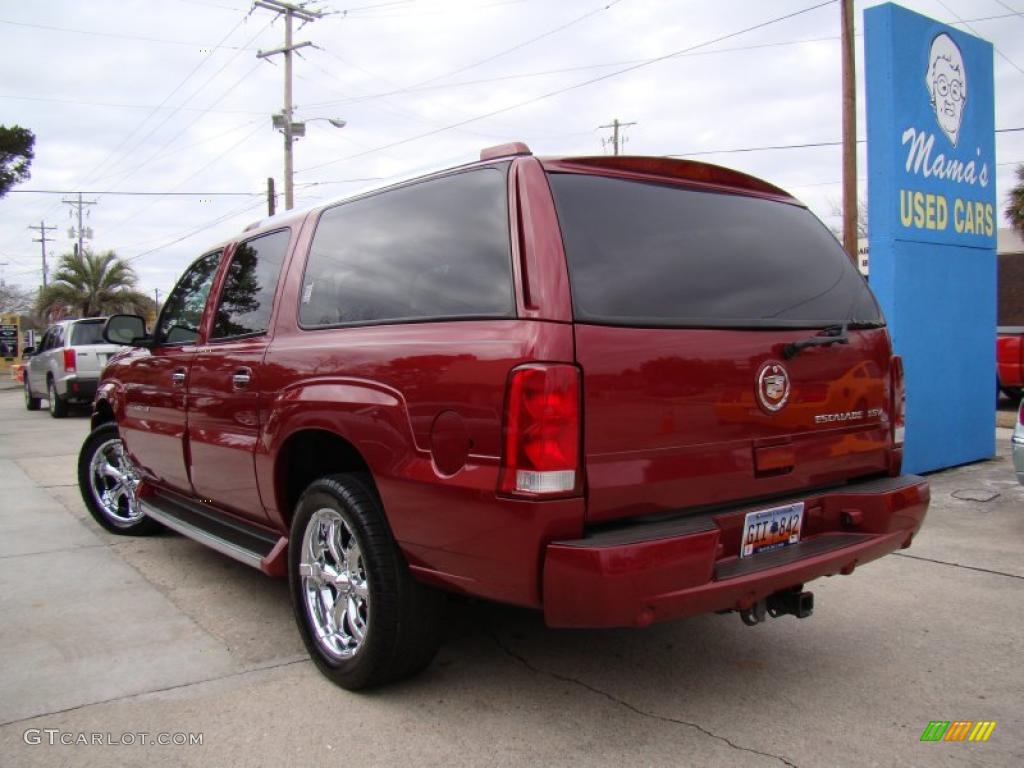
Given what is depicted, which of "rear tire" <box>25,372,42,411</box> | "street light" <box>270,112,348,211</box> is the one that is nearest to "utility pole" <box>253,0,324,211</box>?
"street light" <box>270,112,348,211</box>

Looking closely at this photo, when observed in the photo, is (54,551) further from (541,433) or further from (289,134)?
(289,134)

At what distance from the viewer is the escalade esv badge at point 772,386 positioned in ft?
9.32

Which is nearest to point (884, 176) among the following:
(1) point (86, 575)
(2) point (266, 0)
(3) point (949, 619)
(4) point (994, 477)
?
(4) point (994, 477)

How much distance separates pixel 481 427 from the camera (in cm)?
250

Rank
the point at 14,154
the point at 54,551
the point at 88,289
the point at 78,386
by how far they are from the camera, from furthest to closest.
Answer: the point at 88,289 < the point at 14,154 < the point at 78,386 < the point at 54,551

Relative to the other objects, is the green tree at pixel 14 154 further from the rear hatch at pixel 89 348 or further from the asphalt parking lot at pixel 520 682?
the asphalt parking lot at pixel 520 682

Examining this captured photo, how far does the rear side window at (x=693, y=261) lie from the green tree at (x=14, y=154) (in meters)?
24.8

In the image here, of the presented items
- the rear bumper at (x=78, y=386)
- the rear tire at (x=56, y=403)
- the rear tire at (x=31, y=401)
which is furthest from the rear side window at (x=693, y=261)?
the rear tire at (x=31, y=401)

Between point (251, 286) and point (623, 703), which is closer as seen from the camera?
point (623, 703)

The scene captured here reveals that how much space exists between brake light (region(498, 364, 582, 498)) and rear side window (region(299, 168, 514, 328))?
26 centimetres

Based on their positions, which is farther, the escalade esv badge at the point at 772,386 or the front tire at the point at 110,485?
the front tire at the point at 110,485

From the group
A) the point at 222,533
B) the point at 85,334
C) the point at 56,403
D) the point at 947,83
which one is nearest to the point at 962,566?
the point at 222,533

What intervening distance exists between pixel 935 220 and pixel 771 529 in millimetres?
5860

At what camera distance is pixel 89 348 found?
571 inches
